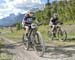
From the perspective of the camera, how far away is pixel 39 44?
10.8 m

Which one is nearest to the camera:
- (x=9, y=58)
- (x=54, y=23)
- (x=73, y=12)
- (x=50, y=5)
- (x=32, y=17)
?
(x=9, y=58)

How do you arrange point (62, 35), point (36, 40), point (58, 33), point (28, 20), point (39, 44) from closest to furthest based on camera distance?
1. point (39, 44)
2. point (36, 40)
3. point (28, 20)
4. point (62, 35)
5. point (58, 33)

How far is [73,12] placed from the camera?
4184 cm

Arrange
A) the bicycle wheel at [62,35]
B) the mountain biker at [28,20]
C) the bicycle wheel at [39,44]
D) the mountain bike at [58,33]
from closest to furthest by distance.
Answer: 1. the bicycle wheel at [39,44]
2. the mountain biker at [28,20]
3. the bicycle wheel at [62,35]
4. the mountain bike at [58,33]

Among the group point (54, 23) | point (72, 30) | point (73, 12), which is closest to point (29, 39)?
point (54, 23)

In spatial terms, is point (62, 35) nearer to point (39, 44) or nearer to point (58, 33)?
point (58, 33)

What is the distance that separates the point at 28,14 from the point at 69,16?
32472 millimetres

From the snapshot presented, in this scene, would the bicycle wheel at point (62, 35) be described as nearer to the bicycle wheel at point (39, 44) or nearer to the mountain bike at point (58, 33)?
the mountain bike at point (58, 33)

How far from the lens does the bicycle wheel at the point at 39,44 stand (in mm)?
10570

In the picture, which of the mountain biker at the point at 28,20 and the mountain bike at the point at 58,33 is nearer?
the mountain biker at the point at 28,20

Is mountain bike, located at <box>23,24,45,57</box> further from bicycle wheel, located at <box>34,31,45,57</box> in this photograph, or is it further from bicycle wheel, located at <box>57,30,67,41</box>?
bicycle wheel, located at <box>57,30,67,41</box>

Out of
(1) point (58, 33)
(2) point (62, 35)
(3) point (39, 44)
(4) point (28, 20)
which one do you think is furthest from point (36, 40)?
(1) point (58, 33)

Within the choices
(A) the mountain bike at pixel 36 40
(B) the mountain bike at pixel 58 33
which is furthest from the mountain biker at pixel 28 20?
(B) the mountain bike at pixel 58 33

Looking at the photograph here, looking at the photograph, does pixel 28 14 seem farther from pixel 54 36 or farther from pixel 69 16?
pixel 69 16
